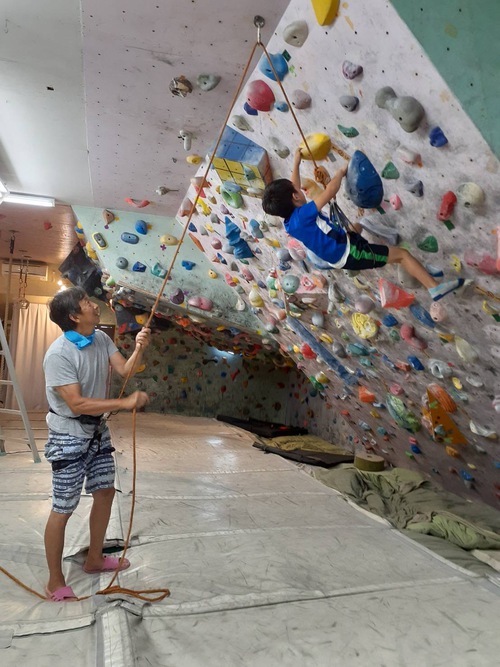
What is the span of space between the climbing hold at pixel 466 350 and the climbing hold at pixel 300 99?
97cm

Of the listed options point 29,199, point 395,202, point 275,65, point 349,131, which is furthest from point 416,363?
point 29,199

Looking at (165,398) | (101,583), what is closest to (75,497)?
(101,583)

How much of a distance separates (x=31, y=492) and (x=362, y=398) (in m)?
2.02

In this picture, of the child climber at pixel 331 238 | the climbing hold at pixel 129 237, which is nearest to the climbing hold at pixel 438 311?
the child climber at pixel 331 238

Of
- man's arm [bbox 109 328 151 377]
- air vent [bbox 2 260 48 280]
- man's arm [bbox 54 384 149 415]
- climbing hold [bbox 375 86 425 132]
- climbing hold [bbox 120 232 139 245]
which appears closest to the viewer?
climbing hold [bbox 375 86 425 132]

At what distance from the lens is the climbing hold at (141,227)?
10.7 feet

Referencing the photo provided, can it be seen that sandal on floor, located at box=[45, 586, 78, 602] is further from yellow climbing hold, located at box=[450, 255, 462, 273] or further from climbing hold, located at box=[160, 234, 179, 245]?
climbing hold, located at box=[160, 234, 179, 245]

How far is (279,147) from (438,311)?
2.66 ft

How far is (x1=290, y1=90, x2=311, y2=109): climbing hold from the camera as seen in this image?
1.49 meters

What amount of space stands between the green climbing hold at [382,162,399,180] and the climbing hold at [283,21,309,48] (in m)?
0.41

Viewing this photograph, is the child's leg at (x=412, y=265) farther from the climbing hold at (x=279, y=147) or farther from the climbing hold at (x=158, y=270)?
the climbing hold at (x=158, y=270)

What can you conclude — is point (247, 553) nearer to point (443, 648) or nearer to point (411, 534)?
point (443, 648)

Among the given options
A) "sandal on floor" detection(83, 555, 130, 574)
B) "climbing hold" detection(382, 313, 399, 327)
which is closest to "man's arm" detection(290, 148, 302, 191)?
"climbing hold" detection(382, 313, 399, 327)

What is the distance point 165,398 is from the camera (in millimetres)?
6398
